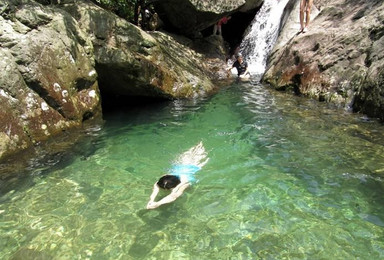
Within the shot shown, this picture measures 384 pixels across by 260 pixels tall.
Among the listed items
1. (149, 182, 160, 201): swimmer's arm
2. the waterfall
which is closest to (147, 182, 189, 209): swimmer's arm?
(149, 182, 160, 201): swimmer's arm

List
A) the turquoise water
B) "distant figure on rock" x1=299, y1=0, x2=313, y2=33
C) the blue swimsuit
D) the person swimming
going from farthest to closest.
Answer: "distant figure on rock" x1=299, y1=0, x2=313, y2=33 → the blue swimsuit → the person swimming → the turquoise water

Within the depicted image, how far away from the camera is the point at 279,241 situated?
Result: 4.32 m

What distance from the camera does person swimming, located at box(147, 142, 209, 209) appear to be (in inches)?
210

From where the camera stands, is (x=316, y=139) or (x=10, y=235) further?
(x=316, y=139)

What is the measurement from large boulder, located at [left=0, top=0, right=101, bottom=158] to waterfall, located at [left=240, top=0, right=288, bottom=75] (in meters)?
9.88

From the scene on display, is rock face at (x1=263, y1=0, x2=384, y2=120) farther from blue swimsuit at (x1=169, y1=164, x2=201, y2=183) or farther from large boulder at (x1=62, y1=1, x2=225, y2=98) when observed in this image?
blue swimsuit at (x1=169, y1=164, x2=201, y2=183)

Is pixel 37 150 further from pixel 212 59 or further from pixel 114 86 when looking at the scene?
pixel 212 59

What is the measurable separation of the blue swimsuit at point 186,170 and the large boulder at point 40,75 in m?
3.25

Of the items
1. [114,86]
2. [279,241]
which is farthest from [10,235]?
[114,86]

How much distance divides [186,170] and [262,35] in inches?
544

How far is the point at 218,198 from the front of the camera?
5.39 meters

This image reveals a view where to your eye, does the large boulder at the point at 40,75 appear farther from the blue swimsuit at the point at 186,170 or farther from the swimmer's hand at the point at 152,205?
the swimmer's hand at the point at 152,205

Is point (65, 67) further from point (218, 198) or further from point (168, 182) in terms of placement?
point (218, 198)

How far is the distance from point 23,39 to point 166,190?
16.8 ft
